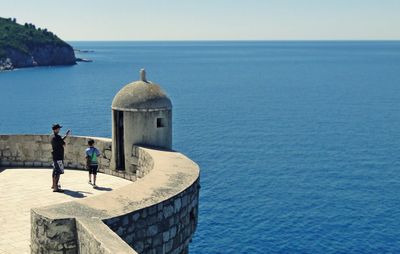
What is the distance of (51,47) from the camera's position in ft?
609

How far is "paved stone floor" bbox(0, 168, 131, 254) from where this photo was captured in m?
9.84

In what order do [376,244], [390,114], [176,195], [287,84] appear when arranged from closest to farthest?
[176,195], [376,244], [390,114], [287,84]

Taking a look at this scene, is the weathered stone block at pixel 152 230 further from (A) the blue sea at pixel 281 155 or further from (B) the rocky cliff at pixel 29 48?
(B) the rocky cliff at pixel 29 48

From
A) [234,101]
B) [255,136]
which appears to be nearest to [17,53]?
[234,101]

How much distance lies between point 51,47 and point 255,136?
146 metres

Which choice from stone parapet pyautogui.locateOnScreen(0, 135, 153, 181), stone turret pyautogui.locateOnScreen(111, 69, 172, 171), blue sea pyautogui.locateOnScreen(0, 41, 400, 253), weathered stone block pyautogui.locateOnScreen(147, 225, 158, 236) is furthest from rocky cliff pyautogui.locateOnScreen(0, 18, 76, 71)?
weathered stone block pyautogui.locateOnScreen(147, 225, 158, 236)

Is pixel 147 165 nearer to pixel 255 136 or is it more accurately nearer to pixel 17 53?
pixel 255 136

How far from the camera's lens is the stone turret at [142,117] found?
43.7 ft

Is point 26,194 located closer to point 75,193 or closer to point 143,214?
point 75,193

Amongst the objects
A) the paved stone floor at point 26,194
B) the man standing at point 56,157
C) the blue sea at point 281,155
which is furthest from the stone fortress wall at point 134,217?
the blue sea at point 281,155

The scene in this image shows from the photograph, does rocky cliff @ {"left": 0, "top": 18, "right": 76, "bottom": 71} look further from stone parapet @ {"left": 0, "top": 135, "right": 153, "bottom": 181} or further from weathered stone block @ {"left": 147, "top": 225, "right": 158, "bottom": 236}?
weathered stone block @ {"left": 147, "top": 225, "right": 158, "bottom": 236}

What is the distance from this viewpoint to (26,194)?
12.6 metres

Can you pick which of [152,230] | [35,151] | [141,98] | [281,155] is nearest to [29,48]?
[281,155]

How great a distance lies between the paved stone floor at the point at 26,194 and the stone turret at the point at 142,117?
1223mm
